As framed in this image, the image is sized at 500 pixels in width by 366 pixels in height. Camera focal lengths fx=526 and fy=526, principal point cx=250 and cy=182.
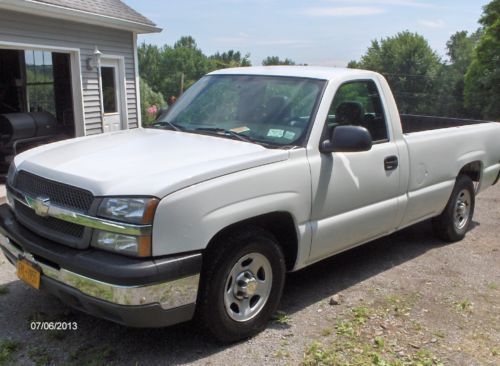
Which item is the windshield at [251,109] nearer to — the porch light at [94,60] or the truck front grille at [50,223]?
the truck front grille at [50,223]

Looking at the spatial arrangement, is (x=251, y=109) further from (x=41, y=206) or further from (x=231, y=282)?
(x=41, y=206)

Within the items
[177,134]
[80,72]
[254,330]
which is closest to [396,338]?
[254,330]

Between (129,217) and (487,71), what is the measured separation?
91.2 ft

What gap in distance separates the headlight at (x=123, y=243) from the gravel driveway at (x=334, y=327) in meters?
0.76

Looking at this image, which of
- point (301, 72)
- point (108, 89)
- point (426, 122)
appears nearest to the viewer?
point (301, 72)

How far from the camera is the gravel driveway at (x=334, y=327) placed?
330cm

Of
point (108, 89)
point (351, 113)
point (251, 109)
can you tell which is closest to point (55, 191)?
point (251, 109)

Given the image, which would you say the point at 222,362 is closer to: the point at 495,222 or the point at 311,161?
the point at 311,161

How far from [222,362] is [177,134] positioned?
180 cm

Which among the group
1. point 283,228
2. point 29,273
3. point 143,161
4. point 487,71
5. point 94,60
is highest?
point 487,71

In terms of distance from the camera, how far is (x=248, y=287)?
3418mm

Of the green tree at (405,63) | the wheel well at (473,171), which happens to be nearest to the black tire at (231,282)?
the wheel well at (473,171)

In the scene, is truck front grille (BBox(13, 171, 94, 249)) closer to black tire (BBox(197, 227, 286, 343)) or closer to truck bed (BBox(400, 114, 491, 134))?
black tire (BBox(197, 227, 286, 343))

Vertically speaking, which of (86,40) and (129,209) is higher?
(86,40)
